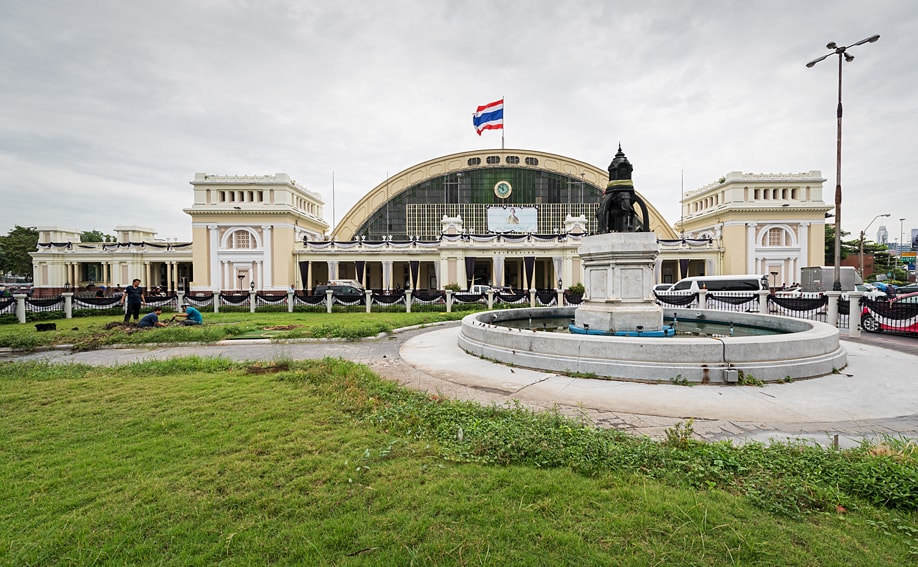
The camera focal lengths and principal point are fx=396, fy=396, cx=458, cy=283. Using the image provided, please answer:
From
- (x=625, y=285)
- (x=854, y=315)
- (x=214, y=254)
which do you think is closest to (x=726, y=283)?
(x=854, y=315)

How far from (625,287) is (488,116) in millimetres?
36703

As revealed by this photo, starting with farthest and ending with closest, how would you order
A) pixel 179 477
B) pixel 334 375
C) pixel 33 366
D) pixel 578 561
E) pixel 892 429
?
pixel 33 366 < pixel 334 375 < pixel 892 429 < pixel 179 477 < pixel 578 561

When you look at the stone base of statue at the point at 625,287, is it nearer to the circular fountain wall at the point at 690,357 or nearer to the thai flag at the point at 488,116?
the circular fountain wall at the point at 690,357

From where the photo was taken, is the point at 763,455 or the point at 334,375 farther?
the point at 334,375

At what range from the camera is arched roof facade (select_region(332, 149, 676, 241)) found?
4972cm

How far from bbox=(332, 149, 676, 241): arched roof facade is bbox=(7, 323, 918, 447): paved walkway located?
39989 millimetres

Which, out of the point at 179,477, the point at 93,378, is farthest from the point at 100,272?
the point at 179,477

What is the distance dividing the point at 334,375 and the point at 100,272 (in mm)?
77155

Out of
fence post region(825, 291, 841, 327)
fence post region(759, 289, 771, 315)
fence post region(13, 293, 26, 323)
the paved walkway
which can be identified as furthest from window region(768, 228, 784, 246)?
fence post region(13, 293, 26, 323)

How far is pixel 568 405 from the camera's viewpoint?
254 inches

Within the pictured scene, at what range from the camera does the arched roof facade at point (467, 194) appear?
1957 inches

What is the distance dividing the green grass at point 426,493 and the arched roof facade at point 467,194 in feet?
148

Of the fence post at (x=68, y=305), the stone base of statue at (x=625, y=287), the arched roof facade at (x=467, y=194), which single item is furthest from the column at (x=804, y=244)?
the fence post at (x=68, y=305)

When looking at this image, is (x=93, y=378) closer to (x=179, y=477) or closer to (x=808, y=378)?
(x=179, y=477)
